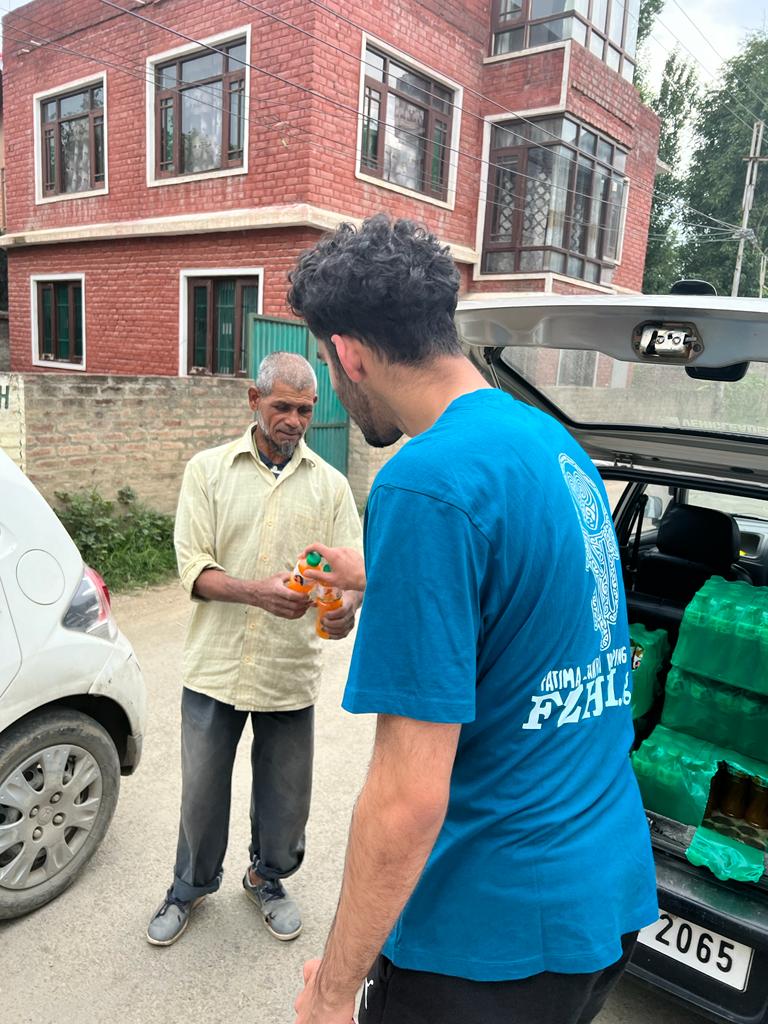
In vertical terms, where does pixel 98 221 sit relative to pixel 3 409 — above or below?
above

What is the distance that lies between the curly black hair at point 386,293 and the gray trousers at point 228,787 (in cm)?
165

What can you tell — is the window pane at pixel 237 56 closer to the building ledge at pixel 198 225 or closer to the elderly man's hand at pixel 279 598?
→ the building ledge at pixel 198 225

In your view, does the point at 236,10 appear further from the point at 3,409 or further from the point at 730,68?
the point at 730,68

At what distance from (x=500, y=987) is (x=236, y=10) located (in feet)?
40.1

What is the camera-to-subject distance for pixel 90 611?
→ 2.72 meters

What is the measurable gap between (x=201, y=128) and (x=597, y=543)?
1207 centimetres

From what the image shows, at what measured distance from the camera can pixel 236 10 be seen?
34.1 ft

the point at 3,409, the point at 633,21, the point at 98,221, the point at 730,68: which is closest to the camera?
the point at 3,409

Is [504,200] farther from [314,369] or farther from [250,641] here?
[250,641]

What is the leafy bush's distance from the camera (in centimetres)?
645

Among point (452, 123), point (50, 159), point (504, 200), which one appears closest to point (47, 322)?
point (50, 159)

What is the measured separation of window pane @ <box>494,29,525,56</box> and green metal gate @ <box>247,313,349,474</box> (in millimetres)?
7346

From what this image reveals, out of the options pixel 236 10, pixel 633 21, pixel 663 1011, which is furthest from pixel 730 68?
pixel 663 1011

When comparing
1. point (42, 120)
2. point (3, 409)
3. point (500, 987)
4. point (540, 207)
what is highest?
point (42, 120)
